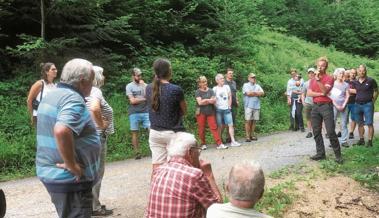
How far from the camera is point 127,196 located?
312 inches

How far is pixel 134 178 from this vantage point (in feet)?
30.3

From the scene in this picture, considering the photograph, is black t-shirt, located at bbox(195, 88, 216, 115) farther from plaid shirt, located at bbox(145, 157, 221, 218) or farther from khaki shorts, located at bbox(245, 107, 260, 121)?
plaid shirt, located at bbox(145, 157, 221, 218)

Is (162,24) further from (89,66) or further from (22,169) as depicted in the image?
(89,66)

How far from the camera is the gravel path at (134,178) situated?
7.39 metres

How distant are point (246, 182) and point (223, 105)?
956cm

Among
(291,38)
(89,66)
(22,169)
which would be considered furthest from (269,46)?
(89,66)

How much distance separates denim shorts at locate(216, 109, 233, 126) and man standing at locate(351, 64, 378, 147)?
10.2 ft

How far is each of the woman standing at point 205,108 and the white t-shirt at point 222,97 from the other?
21 centimetres

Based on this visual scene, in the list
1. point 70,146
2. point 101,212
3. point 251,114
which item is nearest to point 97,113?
point 101,212

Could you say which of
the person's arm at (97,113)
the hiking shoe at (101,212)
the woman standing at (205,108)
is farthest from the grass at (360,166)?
the person's arm at (97,113)

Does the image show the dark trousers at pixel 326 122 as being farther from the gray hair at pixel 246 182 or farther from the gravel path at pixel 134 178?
the gray hair at pixel 246 182

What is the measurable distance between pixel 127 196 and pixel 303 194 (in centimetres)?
276

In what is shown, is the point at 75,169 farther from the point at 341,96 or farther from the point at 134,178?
the point at 341,96

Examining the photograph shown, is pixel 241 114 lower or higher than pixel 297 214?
higher
